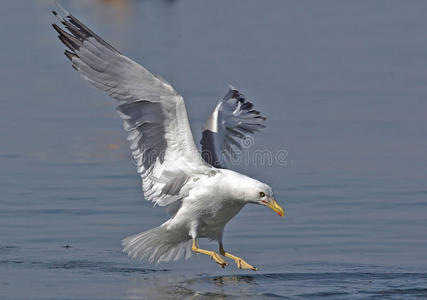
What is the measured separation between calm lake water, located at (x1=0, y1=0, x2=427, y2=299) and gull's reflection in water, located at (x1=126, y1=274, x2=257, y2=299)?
0.08 feet

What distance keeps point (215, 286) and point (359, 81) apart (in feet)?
32.4

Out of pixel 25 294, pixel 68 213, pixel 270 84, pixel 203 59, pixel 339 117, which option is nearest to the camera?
pixel 25 294

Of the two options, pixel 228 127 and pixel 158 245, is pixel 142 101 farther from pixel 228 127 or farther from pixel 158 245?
pixel 228 127

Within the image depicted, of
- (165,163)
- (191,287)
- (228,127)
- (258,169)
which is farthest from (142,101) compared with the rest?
(258,169)

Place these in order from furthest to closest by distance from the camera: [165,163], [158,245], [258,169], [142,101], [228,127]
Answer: [258,169] < [228,127] < [158,245] < [165,163] < [142,101]

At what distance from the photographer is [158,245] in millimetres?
10031

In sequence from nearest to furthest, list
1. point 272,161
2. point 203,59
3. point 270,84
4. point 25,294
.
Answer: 1. point 25,294
2. point 272,161
3. point 270,84
4. point 203,59

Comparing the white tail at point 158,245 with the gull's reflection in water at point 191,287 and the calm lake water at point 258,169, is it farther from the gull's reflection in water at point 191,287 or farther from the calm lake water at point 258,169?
the gull's reflection in water at point 191,287

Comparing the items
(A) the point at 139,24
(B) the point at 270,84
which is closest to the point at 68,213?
(B) the point at 270,84

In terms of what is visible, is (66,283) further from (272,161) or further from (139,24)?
(139,24)

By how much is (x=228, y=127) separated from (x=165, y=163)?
182cm

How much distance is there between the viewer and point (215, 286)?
916 centimetres

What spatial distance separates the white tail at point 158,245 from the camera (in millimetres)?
9867

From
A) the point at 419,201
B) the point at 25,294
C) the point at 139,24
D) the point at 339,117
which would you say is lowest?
the point at 25,294
